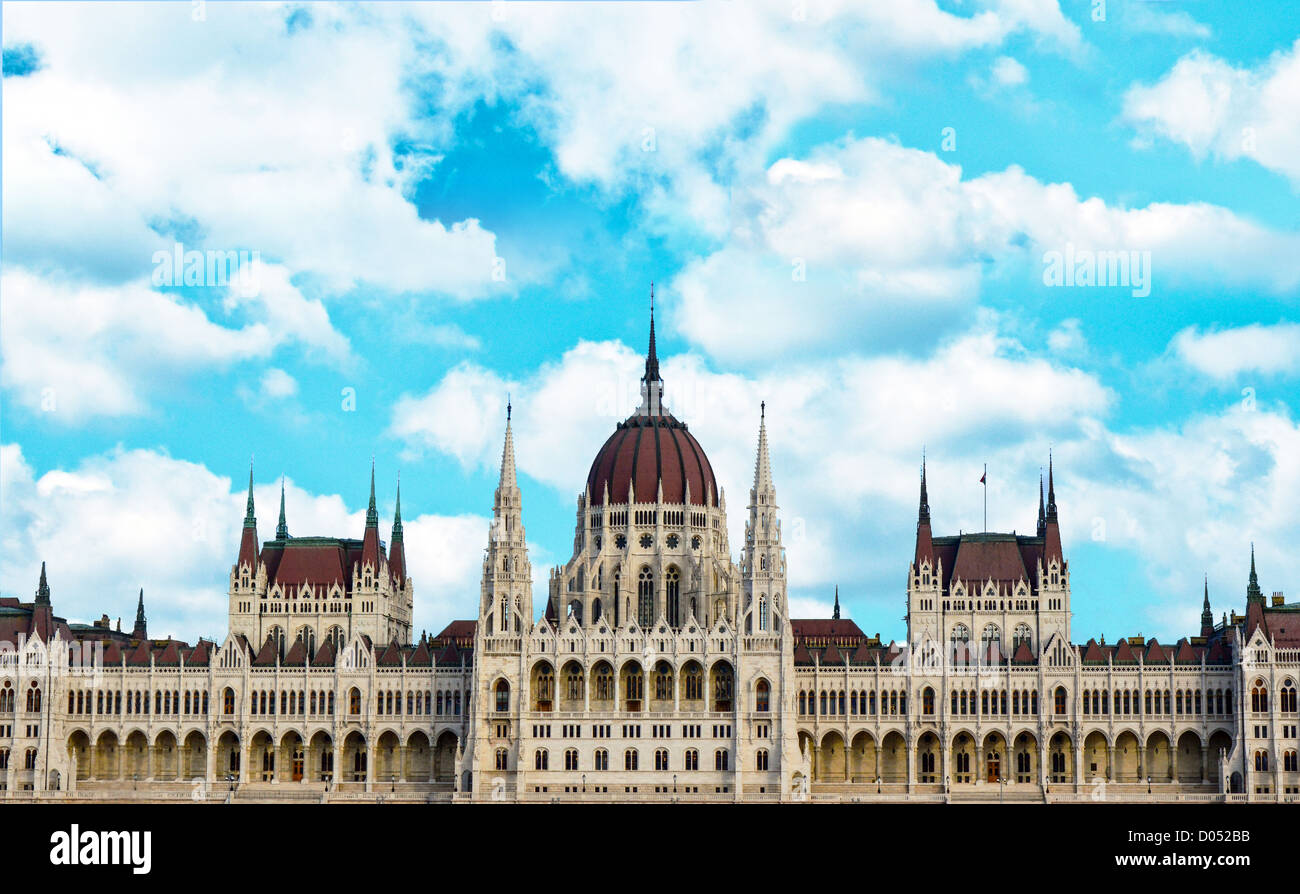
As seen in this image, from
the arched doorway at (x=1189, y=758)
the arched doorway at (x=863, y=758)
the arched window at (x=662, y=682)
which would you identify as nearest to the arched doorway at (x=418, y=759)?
the arched window at (x=662, y=682)

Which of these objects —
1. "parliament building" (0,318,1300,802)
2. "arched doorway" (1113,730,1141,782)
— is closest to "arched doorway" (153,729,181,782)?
"parliament building" (0,318,1300,802)

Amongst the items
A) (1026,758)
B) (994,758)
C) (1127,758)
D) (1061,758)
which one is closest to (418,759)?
(994,758)

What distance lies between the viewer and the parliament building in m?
186

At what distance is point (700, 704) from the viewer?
187 metres

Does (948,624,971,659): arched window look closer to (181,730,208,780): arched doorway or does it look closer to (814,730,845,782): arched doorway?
(814,730,845,782): arched doorway

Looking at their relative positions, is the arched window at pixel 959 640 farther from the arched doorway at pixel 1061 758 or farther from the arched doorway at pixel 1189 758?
the arched doorway at pixel 1189 758

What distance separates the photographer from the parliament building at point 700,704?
609 ft

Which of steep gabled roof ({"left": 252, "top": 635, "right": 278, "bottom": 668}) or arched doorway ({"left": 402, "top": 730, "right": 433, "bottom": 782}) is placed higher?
steep gabled roof ({"left": 252, "top": 635, "right": 278, "bottom": 668})

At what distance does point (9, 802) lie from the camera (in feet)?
612

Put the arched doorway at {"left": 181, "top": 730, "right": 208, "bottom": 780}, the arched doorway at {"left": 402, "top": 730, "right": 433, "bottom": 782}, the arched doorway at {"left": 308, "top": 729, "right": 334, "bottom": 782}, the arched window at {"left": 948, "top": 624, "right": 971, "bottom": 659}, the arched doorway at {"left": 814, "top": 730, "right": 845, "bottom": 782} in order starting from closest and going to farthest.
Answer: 1. the arched doorway at {"left": 814, "top": 730, "right": 845, "bottom": 782}
2. the arched doorway at {"left": 402, "top": 730, "right": 433, "bottom": 782}
3. the arched doorway at {"left": 308, "top": 729, "right": 334, "bottom": 782}
4. the arched window at {"left": 948, "top": 624, "right": 971, "bottom": 659}
5. the arched doorway at {"left": 181, "top": 730, "right": 208, "bottom": 780}

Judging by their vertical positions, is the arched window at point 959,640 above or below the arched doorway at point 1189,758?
above

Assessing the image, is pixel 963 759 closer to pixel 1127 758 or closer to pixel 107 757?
pixel 1127 758
